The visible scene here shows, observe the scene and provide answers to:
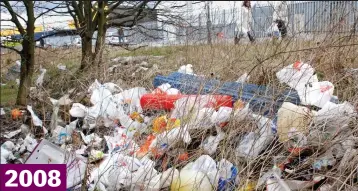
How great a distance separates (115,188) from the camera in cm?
204

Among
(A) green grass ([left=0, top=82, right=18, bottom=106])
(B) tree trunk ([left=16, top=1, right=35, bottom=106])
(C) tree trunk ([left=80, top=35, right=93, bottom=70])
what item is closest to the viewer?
(B) tree trunk ([left=16, top=1, right=35, bottom=106])

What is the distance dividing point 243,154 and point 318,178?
0.45 metres

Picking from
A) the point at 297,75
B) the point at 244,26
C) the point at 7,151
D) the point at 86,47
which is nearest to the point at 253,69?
the point at 297,75

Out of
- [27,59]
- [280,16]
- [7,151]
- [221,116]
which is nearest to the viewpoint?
[221,116]

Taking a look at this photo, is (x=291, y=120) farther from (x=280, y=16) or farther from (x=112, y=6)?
(x=112, y=6)

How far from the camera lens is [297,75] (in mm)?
2789

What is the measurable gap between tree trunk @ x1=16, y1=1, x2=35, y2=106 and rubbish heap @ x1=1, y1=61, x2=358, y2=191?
1.73 m

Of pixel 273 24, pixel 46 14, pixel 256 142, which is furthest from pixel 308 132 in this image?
pixel 46 14

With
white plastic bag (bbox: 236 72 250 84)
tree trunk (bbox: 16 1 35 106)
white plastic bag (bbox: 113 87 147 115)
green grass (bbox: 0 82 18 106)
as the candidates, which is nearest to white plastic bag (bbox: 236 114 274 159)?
white plastic bag (bbox: 236 72 250 84)

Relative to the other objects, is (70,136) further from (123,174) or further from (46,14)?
(46,14)

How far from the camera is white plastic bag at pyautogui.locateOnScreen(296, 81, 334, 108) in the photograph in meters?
2.51

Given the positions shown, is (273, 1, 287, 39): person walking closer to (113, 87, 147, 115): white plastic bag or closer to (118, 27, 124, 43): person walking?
(113, 87, 147, 115): white plastic bag

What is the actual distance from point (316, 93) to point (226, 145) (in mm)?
844

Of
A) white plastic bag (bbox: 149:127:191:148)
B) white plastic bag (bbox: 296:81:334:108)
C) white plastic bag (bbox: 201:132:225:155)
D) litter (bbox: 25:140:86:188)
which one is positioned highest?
white plastic bag (bbox: 296:81:334:108)
